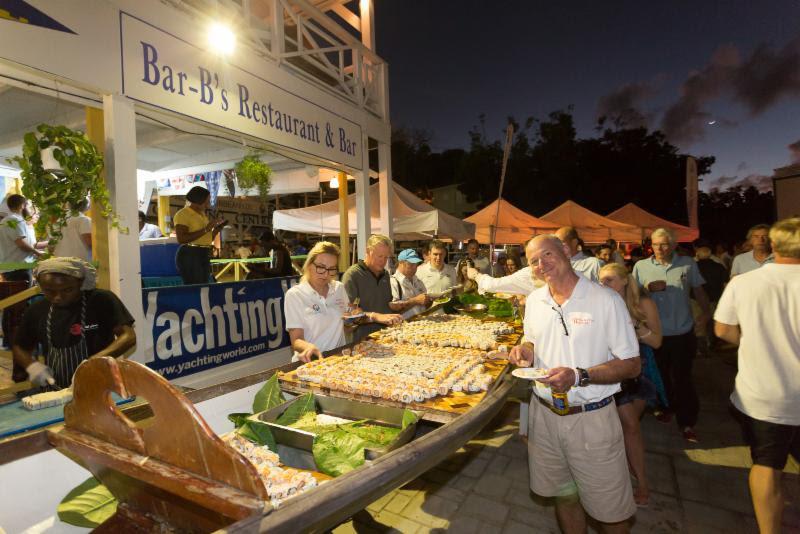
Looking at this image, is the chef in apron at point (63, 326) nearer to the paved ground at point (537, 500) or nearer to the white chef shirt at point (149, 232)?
the paved ground at point (537, 500)

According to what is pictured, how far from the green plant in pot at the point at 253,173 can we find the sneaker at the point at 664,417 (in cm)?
717

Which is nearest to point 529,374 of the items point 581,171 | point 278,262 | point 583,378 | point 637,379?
point 583,378

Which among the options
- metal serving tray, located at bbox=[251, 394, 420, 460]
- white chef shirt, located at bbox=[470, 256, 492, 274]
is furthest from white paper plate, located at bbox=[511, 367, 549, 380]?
white chef shirt, located at bbox=[470, 256, 492, 274]

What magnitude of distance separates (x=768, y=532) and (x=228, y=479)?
335cm

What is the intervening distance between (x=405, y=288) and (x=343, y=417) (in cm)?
347

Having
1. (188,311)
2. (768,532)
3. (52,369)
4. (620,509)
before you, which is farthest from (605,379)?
(188,311)

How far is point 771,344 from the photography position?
274 centimetres

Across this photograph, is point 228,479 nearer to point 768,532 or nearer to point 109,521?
point 109,521

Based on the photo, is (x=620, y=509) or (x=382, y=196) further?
(x=382, y=196)

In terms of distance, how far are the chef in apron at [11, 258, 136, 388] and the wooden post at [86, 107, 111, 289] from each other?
944mm

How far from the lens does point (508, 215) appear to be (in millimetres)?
15820

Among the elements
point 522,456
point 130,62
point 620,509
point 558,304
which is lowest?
point 522,456

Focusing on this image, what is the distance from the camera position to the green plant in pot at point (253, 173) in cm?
759

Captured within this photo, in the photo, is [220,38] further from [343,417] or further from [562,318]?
[562,318]
